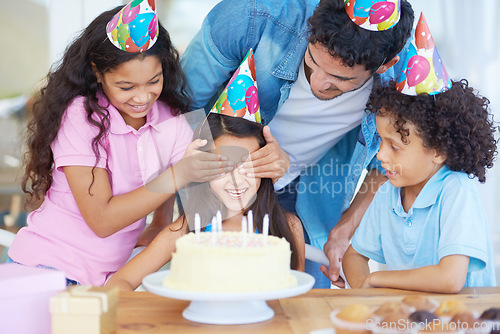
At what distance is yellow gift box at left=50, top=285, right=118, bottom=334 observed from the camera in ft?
3.00

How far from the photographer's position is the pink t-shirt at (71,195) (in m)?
1.55

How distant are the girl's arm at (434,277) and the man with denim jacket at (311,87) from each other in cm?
42

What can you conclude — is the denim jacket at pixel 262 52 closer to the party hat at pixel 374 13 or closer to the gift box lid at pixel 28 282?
the party hat at pixel 374 13

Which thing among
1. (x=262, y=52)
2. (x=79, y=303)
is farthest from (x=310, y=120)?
(x=79, y=303)

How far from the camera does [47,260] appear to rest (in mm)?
1576

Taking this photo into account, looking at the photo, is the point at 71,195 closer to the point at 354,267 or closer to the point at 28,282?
the point at 28,282

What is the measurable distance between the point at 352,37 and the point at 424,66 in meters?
0.20

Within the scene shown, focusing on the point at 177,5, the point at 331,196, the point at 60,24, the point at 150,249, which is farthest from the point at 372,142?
the point at 177,5

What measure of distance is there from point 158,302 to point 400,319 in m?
0.48

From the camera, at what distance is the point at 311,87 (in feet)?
5.74

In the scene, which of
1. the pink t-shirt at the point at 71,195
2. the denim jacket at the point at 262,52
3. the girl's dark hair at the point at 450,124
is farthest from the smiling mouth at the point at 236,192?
the girl's dark hair at the point at 450,124

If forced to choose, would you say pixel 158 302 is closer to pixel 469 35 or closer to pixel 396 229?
pixel 396 229

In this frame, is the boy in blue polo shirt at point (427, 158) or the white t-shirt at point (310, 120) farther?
the white t-shirt at point (310, 120)

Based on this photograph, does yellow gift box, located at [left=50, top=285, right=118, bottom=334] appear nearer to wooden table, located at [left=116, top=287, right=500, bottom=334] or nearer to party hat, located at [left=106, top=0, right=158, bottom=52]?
wooden table, located at [left=116, top=287, right=500, bottom=334]
